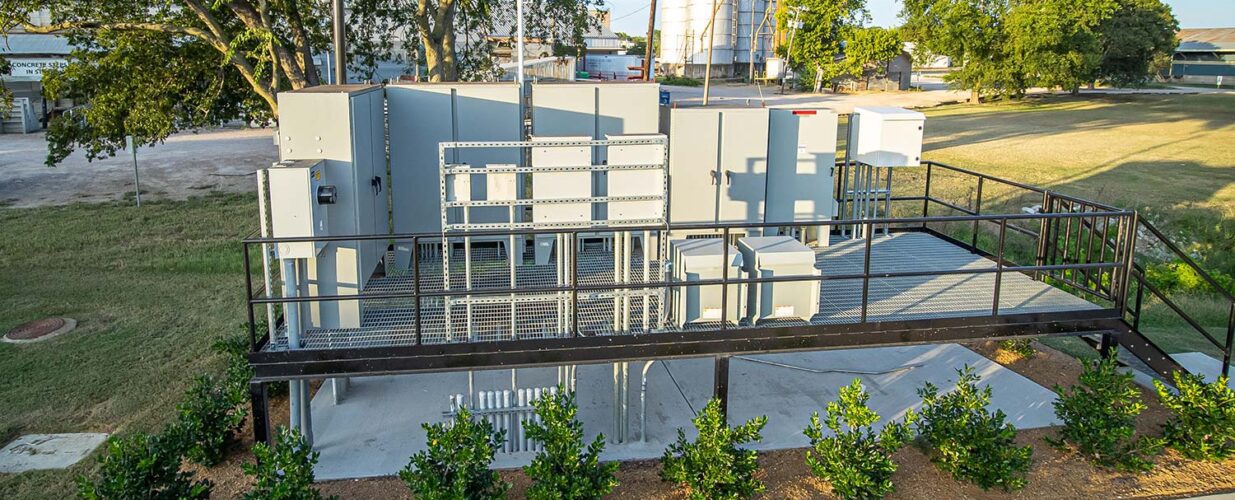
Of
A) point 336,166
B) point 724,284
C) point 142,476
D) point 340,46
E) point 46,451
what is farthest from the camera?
point 340,46

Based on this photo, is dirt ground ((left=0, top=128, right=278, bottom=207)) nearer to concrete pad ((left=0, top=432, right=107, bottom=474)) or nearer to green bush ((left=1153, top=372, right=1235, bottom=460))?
concrete pad ((left=0, top=432, right=107, bottom=474))

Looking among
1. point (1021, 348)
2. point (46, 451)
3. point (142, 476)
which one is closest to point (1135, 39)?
point (1021, 348)

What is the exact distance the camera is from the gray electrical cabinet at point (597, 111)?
31.3 feet

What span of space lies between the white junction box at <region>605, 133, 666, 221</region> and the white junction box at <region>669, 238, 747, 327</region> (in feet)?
1.60

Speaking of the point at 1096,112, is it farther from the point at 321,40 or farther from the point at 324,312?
the point at 324,312

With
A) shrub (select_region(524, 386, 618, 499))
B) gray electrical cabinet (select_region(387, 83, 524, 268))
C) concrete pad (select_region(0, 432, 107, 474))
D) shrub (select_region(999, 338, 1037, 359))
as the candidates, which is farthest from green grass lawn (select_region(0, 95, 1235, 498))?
shrub (select_region(524, 386, 618, 499))

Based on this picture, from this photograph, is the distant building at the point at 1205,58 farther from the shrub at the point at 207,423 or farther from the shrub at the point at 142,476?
the shrub at the point at 142,476

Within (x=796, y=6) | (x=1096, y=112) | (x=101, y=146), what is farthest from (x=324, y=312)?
(x=796, y=6)

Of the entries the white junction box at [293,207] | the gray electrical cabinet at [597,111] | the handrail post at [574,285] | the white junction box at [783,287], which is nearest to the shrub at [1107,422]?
the white junction box at [783,287]

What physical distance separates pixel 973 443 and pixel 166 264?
47.3 feet

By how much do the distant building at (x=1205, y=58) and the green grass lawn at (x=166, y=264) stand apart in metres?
55.0

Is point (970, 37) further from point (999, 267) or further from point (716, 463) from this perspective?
point (716, 463)

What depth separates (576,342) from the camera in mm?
7316

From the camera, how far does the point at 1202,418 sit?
7.73 metres
